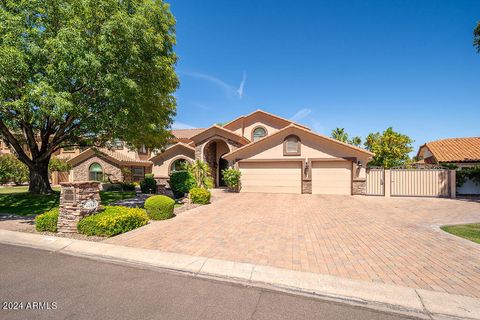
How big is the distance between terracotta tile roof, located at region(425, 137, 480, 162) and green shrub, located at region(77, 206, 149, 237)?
83.5 feet

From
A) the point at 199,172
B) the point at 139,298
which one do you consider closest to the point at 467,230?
the point at 139,298

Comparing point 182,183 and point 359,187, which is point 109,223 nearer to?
point 182,183

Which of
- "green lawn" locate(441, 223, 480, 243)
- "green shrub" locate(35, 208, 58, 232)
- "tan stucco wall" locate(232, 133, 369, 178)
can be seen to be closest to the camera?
"green lawn" locate(441, 223, 480, 243)

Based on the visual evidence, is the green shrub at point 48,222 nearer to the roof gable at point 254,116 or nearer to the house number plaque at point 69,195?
the house number plaque at point 69,195

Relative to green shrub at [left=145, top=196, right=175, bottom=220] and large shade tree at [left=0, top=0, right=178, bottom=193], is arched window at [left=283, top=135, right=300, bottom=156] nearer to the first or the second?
large shade tree at [left=0, top=0, right=178, bottom=193]

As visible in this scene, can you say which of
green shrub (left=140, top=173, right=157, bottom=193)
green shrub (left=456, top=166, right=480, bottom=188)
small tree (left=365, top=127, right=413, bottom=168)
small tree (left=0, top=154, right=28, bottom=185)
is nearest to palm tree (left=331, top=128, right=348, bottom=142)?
small tree (left=365, top=127, right=413, bottom=168)

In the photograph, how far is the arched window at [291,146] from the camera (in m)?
18.4

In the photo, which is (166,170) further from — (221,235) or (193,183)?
(221,235)

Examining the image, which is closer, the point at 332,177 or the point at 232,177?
the point at 332,177

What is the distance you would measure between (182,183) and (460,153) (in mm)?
25320

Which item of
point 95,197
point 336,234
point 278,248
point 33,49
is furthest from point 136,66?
point 336,234

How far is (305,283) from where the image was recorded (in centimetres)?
448

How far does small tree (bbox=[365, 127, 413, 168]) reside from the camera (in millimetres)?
27109

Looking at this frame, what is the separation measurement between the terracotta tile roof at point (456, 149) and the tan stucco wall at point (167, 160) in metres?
24.3
